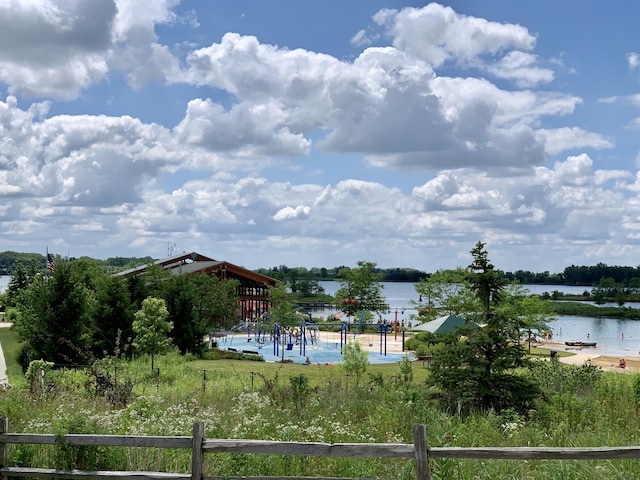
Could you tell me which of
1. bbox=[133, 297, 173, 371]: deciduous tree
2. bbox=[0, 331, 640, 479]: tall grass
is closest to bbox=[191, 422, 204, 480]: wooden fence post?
bbox=[0, 331, 640, 479]: tall grass

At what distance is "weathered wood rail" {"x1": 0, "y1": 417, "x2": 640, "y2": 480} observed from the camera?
6.68 metres

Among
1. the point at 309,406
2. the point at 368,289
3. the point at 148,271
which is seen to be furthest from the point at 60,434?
the point at 368,289

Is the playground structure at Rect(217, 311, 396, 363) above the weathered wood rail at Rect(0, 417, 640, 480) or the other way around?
the other way around

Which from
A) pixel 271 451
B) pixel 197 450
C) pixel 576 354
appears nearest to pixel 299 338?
pixel 576 354

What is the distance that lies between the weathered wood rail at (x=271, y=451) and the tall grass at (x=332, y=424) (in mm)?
300

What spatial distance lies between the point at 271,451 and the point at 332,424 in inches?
92.5

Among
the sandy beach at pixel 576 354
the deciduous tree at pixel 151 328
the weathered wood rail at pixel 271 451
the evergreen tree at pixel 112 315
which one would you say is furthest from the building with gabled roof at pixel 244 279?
the weathered wood rail at pixel 271 451

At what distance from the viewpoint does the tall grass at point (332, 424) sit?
7.70 metres

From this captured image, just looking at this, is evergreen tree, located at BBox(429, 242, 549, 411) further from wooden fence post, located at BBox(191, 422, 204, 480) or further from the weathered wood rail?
wooden fence post, located at BBox(191, 422, 204, 480)

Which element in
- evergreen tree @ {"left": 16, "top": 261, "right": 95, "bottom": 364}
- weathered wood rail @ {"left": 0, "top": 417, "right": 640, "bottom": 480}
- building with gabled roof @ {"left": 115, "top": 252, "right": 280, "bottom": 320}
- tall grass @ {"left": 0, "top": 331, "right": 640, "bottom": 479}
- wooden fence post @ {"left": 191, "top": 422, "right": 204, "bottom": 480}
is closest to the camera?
weathered wood rail @ {"left": 0, "top": 417, "right": 640, "bottom": 480}

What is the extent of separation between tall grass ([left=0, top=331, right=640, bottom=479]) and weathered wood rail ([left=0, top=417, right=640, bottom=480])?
0.30 m

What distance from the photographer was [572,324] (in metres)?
82.3

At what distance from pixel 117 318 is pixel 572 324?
223 feet

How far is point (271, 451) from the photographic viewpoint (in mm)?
7035
